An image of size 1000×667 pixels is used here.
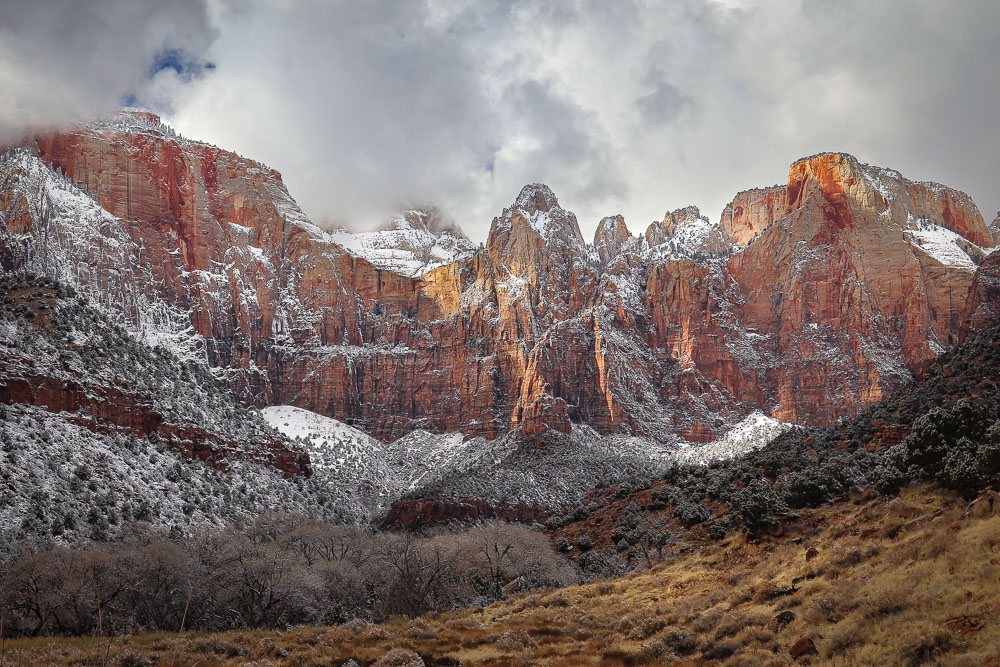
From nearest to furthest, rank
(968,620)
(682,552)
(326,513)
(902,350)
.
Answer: (968,620) → (682,552) → (326,513) → (902,350)

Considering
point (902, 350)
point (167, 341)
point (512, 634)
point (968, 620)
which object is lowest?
point (512, 634)

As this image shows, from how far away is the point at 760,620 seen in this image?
1006 inches

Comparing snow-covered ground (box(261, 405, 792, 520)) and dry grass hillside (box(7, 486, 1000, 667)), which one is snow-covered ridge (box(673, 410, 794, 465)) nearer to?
snow-covered ground (box(261, 405, 792, 520))

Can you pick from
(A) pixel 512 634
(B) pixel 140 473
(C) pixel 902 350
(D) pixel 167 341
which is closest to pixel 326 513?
(B) pixel 140 473

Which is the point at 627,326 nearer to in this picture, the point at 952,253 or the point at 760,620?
the point at 952,253

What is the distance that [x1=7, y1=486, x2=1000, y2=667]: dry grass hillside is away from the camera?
20.0 m

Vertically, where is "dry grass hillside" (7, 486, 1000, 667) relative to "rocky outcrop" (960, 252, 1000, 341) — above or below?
below

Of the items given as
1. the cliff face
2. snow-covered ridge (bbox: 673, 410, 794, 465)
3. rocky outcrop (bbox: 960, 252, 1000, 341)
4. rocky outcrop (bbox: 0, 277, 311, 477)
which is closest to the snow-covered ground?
snow-covered ridge (bbox: 673, 410, 794, 465)

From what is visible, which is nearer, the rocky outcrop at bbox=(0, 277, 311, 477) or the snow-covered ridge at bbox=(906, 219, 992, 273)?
the rocky outcrop at bbox=(0, 277, 311, 477)

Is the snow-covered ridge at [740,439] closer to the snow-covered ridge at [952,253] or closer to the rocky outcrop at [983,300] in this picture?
the rocky outcrop at [983,300]

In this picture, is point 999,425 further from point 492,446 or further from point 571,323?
point 571,323

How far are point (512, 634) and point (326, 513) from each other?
241 feet

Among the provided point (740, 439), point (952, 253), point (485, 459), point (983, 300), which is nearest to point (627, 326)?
point (740, 439)

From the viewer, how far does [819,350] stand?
180 m
